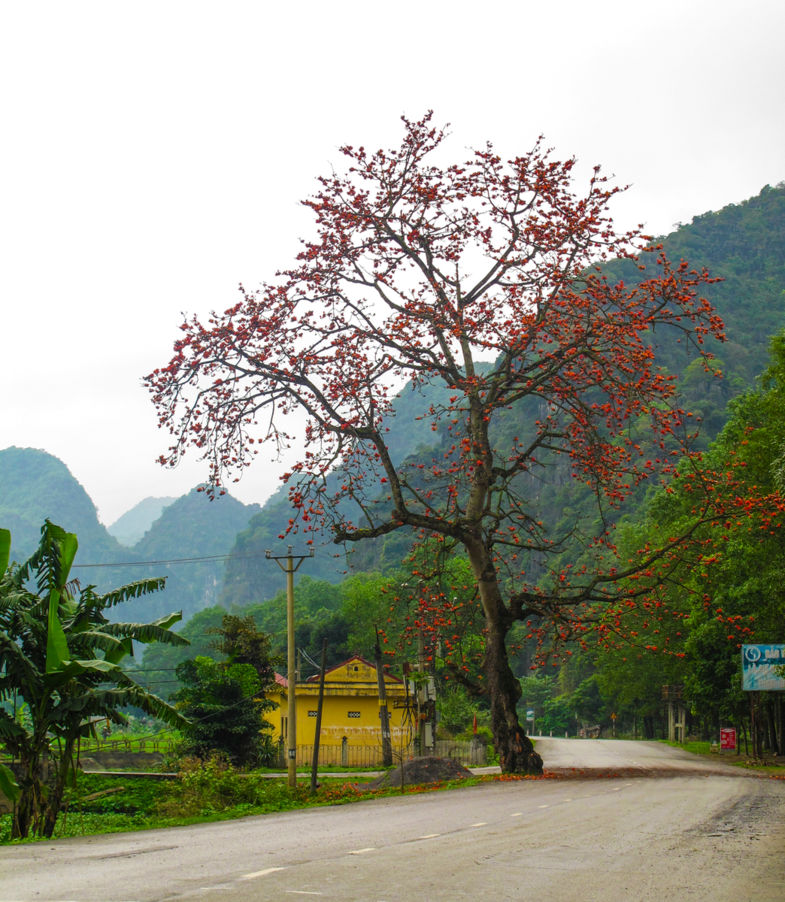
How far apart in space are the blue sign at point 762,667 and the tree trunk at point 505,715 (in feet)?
50.3

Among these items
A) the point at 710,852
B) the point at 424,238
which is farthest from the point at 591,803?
the point at 424,238

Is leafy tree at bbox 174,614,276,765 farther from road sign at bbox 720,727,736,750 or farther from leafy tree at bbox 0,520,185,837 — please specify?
road sign at bbox 720,727,736,750

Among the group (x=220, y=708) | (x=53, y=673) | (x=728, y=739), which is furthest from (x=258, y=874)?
(x=728, y=739)

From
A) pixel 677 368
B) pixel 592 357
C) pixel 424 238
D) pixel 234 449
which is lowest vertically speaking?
pixel 234 449

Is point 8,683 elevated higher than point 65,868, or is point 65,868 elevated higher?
point 8,683

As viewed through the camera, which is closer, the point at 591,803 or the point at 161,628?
the point at 591,803

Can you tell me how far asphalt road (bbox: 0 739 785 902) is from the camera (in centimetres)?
621

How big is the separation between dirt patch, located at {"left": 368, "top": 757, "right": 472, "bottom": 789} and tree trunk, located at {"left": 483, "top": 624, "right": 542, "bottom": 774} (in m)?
1.00

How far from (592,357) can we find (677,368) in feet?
494

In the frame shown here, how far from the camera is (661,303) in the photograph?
57.8 ft

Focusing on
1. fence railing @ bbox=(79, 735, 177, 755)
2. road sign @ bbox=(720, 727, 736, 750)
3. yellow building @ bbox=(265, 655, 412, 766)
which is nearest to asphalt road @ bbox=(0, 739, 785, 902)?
fence railing @ bbox=(79, 735, 177, 755)

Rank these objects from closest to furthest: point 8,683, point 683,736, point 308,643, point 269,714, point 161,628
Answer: point 8,683, point 161,628, point 269,714, point 683,736, point 308,643

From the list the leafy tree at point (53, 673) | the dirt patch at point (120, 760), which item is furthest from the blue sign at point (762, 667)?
the dirt patch at point (120, 760)

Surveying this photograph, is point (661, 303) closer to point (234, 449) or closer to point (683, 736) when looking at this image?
point (234, 449)
